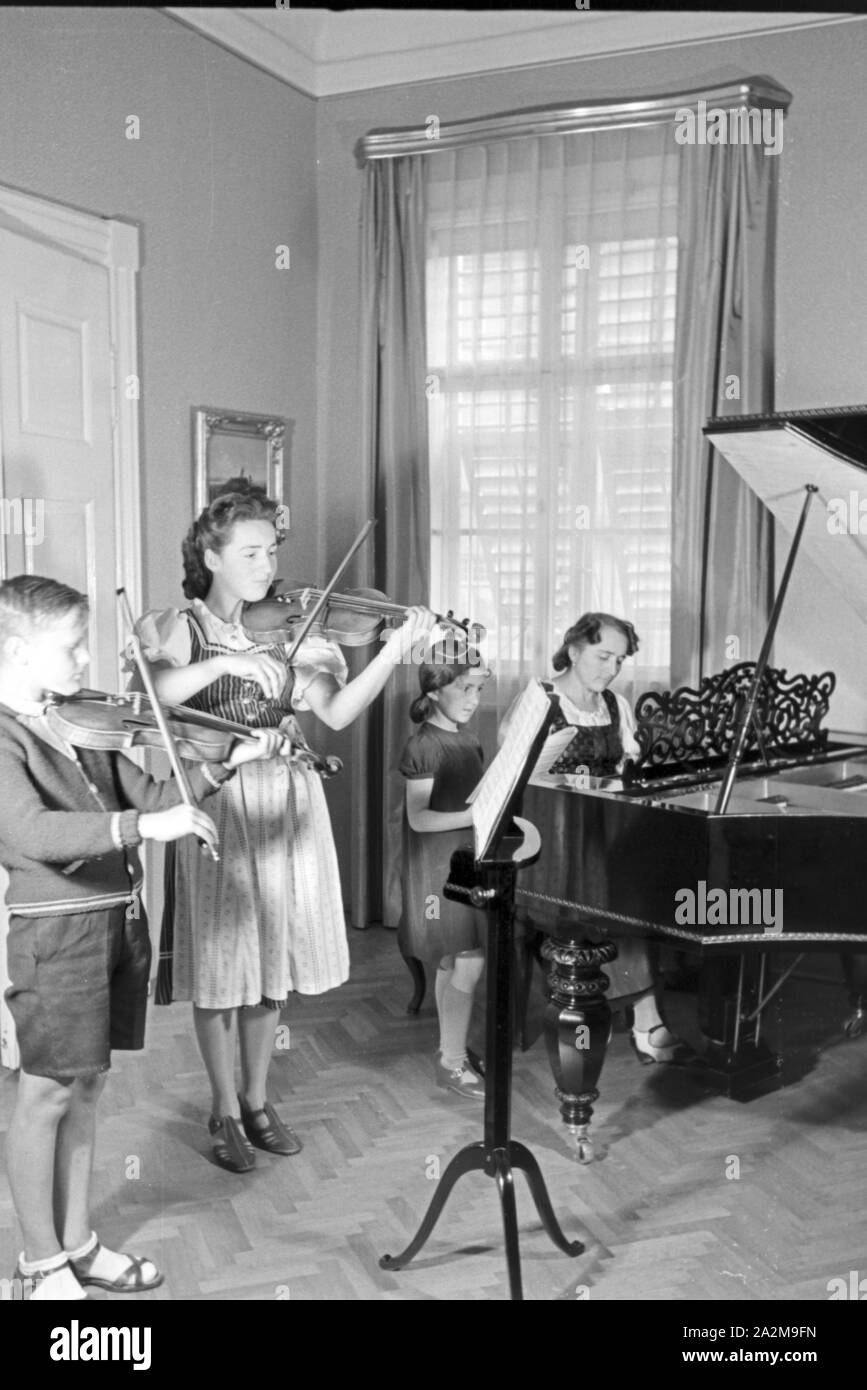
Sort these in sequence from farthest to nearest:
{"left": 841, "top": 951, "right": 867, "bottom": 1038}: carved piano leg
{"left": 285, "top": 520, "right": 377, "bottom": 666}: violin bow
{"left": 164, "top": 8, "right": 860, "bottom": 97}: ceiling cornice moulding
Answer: {"left": 841, "top": 951, "right": 867, "bottom": 1038}: carved piano leg, {"left": 164, "top": 8, "right": 860, "bottom": 97}: ceiling cornice moulding, {"left": 285, "top": 520, "right": 377, "bottom": 666}: violin bow

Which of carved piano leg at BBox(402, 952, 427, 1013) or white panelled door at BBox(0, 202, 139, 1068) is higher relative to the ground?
white panelled door at BBox(0, 202, 139, 1068)

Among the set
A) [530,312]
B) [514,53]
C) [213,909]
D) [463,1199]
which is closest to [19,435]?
[213,909]

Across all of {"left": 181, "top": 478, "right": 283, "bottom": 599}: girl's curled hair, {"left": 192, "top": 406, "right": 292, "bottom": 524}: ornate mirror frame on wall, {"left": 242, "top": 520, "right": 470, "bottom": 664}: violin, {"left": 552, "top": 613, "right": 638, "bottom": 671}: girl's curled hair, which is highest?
{"left": 192, "top": 406, "right": 292, "bottom": 524}: ornate mirror frame on wall

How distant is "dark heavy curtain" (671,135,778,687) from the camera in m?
2.92

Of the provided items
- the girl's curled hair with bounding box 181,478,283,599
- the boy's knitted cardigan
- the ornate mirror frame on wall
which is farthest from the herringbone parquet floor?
the ornate mirror frame on wall

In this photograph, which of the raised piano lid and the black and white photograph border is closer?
the black and white photograph border

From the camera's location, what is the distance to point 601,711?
304cm

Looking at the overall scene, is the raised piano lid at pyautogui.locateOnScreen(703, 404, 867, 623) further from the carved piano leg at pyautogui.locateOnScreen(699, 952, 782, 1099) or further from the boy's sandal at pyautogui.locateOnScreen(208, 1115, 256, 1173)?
the boy's sandal at pyautogui.locateOnScreen(208, 1115, 256, 1173)

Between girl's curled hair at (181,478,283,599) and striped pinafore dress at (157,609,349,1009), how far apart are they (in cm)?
25

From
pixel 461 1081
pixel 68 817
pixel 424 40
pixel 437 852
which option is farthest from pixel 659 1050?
pixel 424 40

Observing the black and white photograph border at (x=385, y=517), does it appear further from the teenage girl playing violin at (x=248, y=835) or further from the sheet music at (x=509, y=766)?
the sheet music at (x=509, y=766)

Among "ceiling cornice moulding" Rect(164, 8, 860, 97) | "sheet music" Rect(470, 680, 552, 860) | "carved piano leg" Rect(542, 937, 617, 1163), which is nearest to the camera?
"sheet music" Rect(470, 680, 552, 860)

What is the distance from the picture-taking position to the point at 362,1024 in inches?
115
